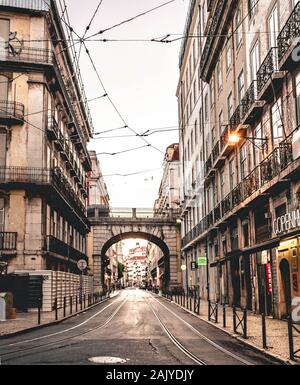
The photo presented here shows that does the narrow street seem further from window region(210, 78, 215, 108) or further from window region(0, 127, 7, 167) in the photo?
window region(210, 78, 215, 108)

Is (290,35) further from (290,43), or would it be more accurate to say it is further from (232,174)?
(232,174)

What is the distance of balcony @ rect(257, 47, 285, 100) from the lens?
20.2 metres

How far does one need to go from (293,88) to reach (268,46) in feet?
14.0

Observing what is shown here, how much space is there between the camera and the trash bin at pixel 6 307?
2277cm

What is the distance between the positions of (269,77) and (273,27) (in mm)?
2396

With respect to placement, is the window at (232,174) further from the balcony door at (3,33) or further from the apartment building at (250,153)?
the balcony door at (3,33)

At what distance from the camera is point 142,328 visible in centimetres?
1877

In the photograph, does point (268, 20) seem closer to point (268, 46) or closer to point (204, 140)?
point (268, 46)

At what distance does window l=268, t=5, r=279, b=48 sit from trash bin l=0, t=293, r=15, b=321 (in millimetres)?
15228

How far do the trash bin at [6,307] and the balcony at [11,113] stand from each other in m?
11.3

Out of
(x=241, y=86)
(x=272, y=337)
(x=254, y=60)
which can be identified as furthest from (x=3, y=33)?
(x=272, y=337)

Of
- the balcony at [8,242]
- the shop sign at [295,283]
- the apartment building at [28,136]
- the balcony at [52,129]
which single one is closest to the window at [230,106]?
the apartment building at [28,136]

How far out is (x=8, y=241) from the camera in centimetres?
2983
